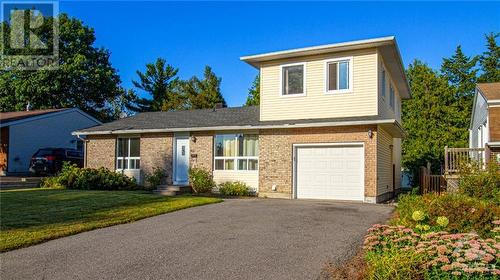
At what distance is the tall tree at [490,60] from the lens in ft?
111

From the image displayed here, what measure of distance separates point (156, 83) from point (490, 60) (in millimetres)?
34803

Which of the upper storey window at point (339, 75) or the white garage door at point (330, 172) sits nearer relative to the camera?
the white garage door at point (330, 172)

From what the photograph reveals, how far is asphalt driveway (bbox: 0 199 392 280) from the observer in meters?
5.53

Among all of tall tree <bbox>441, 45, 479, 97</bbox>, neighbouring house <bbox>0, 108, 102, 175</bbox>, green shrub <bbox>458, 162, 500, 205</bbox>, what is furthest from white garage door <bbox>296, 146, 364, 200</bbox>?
tall tree <bbox>441, 45, 479, 97</bbox>

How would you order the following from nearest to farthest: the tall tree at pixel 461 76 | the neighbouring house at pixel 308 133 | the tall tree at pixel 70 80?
the neighbouring house at pixel 308 133, the tall tree at pixel 461 76, the tall tree at pixel 70 80

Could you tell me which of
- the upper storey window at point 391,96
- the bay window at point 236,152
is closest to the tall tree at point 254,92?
the upper storey window at point 391,96

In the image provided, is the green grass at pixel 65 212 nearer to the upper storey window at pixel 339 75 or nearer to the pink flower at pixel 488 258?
the upper storey window at pixel 339 75

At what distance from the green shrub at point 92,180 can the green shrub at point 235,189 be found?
15.5ft

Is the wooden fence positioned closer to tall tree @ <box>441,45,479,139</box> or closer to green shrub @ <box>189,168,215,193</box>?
green shrub @ <box>189,168,215,193</box>

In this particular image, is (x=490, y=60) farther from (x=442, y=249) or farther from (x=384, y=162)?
(x=442, y=249)

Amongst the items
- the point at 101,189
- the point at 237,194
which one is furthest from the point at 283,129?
the point at 101,189

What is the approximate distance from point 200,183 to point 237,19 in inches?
274

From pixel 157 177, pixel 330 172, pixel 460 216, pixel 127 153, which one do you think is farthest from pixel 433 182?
pixel 127 153

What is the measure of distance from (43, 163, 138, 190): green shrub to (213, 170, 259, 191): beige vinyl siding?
4.24 metres
